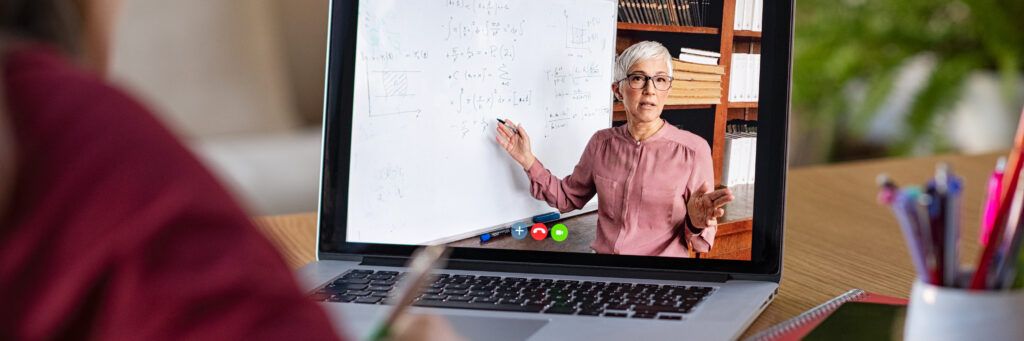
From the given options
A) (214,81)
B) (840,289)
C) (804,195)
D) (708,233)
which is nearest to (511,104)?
(708,233)

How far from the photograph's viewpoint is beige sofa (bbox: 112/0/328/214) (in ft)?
6.58

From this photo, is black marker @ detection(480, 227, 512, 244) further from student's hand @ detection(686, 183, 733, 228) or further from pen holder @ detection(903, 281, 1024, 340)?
pen holder @ detection(903, 281, 1024, 340)

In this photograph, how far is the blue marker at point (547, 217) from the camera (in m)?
0.80

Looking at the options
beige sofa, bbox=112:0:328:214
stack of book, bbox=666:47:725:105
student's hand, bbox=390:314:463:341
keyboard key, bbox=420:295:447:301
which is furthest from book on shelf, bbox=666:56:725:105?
beige sofa, bbox=112:0:328:214

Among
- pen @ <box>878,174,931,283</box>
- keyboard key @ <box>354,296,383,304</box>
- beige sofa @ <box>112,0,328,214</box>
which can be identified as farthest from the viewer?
beige sofa @ <box>112,0,328,214</box>

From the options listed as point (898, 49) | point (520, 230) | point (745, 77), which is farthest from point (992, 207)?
point (898, 49)

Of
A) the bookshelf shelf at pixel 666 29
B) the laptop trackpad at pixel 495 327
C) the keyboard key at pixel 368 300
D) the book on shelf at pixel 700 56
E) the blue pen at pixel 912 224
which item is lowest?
the keyboard key at pixel 368 300

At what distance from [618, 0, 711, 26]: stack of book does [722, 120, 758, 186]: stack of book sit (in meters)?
0.09

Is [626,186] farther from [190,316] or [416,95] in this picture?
[190,316]

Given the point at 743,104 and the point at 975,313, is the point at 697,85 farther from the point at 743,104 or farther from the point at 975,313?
the point at 975,313

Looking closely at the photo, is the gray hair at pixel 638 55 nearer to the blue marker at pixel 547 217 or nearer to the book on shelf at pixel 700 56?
the book on shelf at pixel 700 56

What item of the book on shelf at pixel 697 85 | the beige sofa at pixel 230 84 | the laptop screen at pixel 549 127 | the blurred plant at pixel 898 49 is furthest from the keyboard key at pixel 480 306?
the blurred plant at pixel 898 49

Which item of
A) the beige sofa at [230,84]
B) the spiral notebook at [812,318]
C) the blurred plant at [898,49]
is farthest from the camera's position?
the blurred plant at [898,49]

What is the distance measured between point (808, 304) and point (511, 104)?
0.28m
